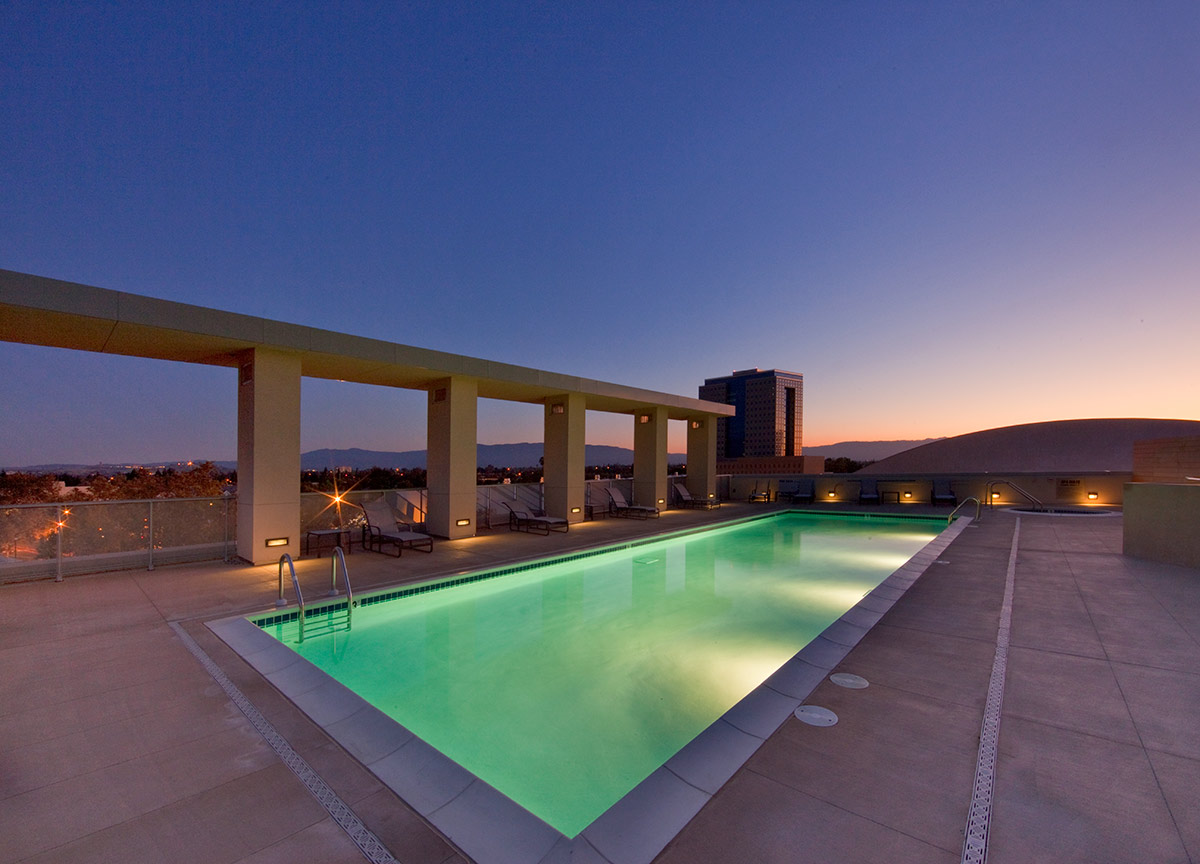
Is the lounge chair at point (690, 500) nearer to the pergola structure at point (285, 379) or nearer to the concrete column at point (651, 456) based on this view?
the concrete column at point (651, 456)

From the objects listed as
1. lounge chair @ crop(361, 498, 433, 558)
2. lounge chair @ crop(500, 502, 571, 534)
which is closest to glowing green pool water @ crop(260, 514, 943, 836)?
lounge chair @ crop(361, 498, 433, 558)

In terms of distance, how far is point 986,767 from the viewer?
224 cm

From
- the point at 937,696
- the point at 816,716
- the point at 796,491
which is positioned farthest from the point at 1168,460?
the point at 816,716

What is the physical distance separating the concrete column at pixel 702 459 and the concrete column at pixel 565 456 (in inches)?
237

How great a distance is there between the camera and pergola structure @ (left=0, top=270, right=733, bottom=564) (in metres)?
5.51

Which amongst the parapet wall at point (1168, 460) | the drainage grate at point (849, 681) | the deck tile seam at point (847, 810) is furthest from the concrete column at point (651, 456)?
the parapet wall at point (1168, 460)

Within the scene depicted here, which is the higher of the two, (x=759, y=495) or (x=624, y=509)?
(x=624, y=509)

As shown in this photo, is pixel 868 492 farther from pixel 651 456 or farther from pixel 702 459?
pixel 651 456

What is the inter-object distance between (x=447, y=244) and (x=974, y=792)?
24001 mm

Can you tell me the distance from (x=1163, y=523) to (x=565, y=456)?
10241 mm

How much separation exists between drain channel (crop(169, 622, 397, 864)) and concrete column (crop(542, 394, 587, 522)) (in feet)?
27.4

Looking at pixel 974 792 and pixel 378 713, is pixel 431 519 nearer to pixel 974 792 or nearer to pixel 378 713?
pixel 378 713

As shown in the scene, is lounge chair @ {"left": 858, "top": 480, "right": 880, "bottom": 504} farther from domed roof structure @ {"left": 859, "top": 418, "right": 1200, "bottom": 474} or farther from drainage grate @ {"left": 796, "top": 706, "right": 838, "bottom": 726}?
drainage grate @ {"left": 796, "top": 706, "right": 838, "bottom": 726}

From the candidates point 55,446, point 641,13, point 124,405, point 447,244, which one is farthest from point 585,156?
point 55,446
